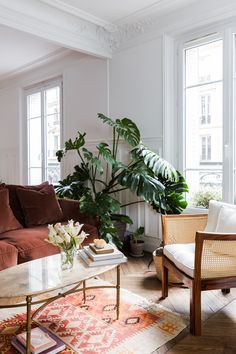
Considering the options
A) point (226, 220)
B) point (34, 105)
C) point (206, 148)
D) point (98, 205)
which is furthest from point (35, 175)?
point (226, 220)

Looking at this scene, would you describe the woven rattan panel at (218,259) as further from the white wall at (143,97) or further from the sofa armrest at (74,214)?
the white wall at (143,97)

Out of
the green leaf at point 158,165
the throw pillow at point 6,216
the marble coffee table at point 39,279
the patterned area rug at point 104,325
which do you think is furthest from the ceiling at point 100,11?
the patterned area rug at point 104,325

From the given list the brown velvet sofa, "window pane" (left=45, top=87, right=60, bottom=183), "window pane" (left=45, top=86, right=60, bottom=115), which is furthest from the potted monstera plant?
"window pane" (left=45, top=86, right=60, bottom=115)

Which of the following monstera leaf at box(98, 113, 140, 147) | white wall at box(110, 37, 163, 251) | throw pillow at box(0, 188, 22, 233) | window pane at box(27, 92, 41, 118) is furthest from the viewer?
window pane at box(27, 92, 41, 118)

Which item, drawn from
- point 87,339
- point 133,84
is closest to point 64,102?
point 133,84

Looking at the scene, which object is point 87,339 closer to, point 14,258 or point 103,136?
point 14,258

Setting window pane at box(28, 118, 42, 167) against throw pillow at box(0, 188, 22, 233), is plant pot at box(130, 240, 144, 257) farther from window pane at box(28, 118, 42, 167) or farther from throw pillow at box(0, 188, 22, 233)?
window pane at box(28, 118, 42, 167)

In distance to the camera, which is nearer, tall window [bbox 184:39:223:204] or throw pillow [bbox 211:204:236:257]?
throw pillow [bbox 211:204:236:257]

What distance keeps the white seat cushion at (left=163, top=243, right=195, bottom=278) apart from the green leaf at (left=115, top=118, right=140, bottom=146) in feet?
4.74

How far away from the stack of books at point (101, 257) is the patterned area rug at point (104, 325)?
42 centimetres

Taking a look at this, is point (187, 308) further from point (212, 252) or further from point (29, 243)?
point (29, 243)

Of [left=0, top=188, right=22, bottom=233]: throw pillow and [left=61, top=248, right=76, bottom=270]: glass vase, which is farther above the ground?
[left=0, top=188, right=22, bottom=233]: throw pillow

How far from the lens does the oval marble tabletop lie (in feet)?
5.32

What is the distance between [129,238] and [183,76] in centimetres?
206
